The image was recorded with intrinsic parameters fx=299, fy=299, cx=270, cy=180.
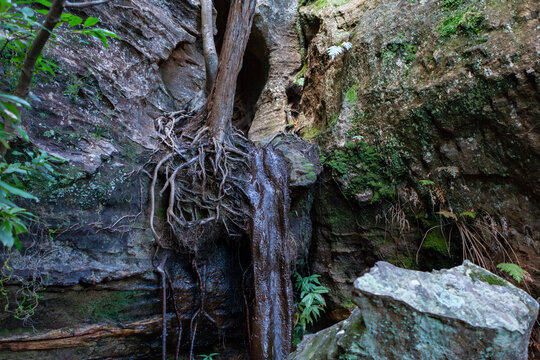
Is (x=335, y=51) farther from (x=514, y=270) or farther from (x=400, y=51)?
(x=514, y=270)

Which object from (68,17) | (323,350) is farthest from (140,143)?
(323,350)

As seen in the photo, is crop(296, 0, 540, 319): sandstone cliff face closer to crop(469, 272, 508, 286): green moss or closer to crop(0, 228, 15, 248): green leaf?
crop(469, 272, 508, 286): green moss

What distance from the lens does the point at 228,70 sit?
461 centimetres

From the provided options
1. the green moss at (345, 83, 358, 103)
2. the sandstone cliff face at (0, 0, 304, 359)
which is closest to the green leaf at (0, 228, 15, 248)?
the sandstone cliff face at (0, 0, 304, 359)

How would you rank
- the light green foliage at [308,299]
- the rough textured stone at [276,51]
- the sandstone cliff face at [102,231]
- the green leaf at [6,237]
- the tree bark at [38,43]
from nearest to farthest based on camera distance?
the green leaf at [6,237]
the tree bark at [38,43]
the sandstone cliff face at [102,231]
the light green foliage at [308,299]
the rough textured stone at [276,51]

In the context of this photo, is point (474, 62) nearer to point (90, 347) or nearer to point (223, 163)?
point (223, 163)

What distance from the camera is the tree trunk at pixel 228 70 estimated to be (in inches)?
181

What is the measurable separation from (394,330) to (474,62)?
3384 mm

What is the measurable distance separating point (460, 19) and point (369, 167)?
2.25 meters

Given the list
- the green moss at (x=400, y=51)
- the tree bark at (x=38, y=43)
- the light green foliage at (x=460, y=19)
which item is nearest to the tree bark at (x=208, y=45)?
the green moss at (x=400, y=51)

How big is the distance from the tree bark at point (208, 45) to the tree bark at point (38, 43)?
367cm

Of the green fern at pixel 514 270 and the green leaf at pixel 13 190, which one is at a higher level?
the green leaf at pixel 13 190

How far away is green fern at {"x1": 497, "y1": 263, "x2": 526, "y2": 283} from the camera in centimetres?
292

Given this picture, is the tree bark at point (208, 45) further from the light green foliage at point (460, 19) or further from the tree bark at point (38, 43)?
the tree bark at point (38, 43)
